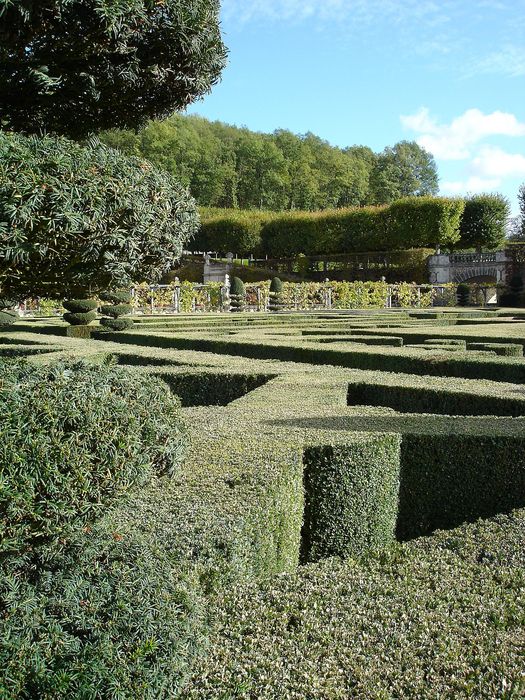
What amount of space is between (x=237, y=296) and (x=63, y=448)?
34.1m

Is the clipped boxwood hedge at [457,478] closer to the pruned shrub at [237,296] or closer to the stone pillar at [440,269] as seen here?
the pruned shrub at [237,296]

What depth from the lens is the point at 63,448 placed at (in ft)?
8.27

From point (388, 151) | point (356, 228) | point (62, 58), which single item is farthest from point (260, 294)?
point (388, 151)

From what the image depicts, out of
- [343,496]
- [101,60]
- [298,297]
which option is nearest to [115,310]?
[343,496]

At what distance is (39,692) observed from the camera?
2.31 m

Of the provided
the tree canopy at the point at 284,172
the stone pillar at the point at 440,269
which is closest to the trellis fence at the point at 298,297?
the stone pillar at the point at 440,269

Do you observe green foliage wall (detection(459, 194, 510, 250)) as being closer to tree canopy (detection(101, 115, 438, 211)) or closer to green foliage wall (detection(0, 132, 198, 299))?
tree canopy (detection(101, 115, 438, 211))

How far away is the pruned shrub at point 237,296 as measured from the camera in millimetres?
35625

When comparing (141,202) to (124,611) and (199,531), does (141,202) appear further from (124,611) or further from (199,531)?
(124,611)

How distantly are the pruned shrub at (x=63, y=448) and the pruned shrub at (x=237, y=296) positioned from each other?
32.2 metres

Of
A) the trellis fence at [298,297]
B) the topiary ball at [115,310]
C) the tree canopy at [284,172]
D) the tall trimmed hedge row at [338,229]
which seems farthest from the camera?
the tree canopy at [284,172]

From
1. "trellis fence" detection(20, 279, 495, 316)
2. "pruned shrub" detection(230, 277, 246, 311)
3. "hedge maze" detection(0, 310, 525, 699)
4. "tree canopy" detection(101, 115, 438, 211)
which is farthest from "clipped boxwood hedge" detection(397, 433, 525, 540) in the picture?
"tree canopy" detection(101, 115, 438, 211)

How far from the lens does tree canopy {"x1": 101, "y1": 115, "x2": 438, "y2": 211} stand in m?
69.3

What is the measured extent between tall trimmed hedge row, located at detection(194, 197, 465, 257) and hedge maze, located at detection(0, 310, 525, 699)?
46.2m
